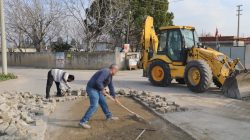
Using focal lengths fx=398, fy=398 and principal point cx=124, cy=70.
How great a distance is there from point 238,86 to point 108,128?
7.19 meters

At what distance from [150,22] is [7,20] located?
24.9 metres

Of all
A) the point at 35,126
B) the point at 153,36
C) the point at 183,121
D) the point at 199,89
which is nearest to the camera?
the point at 35,126

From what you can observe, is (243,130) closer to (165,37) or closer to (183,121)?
(183,121)

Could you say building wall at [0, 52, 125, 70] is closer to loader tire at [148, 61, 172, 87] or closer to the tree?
the tree

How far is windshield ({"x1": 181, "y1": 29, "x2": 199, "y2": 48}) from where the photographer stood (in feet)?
59.7

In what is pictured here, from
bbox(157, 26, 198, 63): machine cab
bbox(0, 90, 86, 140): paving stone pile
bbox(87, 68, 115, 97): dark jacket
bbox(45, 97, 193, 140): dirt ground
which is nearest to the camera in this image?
bbox(0, 90, 86, 140): paving stone pile

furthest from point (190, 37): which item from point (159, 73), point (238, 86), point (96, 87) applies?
point (96, 87)

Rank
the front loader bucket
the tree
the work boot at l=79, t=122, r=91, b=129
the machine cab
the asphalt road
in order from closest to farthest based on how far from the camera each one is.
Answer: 1. the asphalt road
2. the work boot at l=79, t=122, r=91, b=129
3. the front loader bucket
4. the machine cab
5. the tree

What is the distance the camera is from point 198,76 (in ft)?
53.8

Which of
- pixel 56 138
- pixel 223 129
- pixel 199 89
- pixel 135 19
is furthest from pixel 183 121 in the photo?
pixel 135 19

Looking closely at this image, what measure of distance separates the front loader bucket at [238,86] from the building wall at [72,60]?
1981cm

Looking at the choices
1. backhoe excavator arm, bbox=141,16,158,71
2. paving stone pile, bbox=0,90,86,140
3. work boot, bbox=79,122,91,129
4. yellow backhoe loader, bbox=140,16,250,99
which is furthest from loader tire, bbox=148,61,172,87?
work boot, bbox=79,122,91,129

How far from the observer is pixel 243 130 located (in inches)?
365

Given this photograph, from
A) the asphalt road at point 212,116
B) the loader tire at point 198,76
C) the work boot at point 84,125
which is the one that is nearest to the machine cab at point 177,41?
the loader tire at point 198,76
